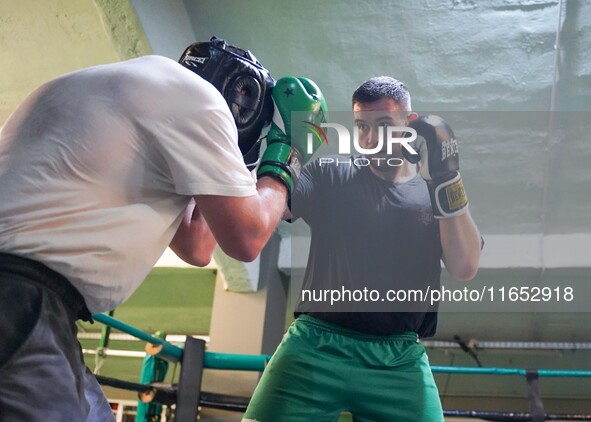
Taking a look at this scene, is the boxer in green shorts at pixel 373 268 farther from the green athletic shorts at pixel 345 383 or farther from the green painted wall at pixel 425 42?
the green painted wall at pixel 425 42

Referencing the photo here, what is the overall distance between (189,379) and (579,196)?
243cm

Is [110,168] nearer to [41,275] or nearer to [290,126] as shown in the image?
[41,275]

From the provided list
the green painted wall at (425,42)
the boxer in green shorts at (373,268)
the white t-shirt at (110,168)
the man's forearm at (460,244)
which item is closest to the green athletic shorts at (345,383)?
the boxer in green shorts at (373,268)

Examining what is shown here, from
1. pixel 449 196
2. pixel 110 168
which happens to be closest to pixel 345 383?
pixel 449 196

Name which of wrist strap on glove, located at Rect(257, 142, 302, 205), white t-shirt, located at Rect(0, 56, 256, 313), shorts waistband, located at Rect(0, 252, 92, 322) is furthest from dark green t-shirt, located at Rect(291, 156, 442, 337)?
shorts waistband, located at Rect(0, 252, 92, 322)

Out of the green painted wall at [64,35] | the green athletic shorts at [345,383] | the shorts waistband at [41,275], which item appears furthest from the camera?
the green painted wall at [64,35]

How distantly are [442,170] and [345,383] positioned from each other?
57 cm

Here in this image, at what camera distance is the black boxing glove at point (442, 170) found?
1621 mm

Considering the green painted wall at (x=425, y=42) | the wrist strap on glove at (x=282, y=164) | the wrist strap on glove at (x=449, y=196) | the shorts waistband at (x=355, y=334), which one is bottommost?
the shorts waistband at (x=355, y=334)

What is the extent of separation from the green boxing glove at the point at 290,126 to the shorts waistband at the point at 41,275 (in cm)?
45

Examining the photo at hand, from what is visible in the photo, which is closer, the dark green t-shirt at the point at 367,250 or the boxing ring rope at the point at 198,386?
the dark green t-shirt at the point at 367,250

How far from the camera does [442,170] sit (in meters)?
1.62

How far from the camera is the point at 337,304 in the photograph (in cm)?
167

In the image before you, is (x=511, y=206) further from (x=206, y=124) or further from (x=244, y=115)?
(x=206, y=124)
